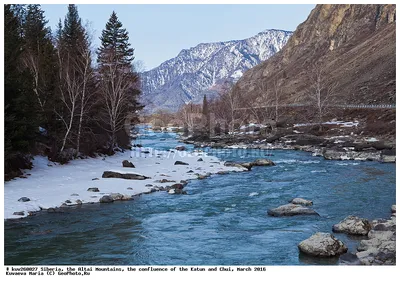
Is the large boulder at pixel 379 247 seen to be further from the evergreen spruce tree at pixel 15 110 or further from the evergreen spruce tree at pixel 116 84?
the evergreen spruce tree at pixel 116 84

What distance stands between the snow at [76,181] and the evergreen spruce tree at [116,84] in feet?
19.0

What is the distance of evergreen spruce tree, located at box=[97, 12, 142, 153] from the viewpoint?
34000mm

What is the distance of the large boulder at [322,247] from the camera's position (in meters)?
10.5

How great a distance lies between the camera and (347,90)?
320 feet

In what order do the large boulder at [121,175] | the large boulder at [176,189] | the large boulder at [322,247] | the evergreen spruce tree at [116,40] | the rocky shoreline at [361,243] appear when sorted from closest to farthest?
the rocky shoreline at [361,243] → the large boulder at [322,247] → the large boulder at [176,189] → the large boulder at [121,175] → the evergreen spruce tree at [116,40]

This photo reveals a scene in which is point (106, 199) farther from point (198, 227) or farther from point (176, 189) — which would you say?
point (198, 227)

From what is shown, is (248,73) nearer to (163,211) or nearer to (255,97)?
(255,97)

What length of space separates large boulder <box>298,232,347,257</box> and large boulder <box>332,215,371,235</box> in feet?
5.72

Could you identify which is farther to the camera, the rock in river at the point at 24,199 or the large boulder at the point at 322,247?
the rock in river at the point at 24,199

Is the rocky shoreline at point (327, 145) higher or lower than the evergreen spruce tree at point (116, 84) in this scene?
lower

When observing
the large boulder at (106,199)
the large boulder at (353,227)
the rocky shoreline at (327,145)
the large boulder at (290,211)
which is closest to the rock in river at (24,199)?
the large boulder at (106,199)

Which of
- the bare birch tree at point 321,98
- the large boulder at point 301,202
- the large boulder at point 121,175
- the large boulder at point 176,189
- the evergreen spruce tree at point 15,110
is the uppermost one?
the bare birch tree at point 321,98

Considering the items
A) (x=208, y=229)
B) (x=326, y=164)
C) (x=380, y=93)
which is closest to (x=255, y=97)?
(x=380, y=93)

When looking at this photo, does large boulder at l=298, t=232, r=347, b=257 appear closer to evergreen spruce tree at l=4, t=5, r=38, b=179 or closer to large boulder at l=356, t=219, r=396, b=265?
large boulder at l=356, t=219, r=396, b=265
